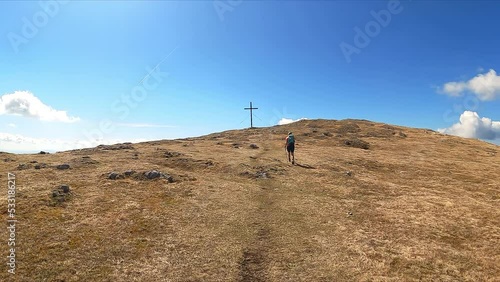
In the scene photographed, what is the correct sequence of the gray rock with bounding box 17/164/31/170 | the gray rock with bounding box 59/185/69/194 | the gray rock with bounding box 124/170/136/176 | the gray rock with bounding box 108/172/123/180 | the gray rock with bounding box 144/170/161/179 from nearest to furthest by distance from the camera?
1. the gray rock with bounding box 59/185/69/194
2. the gray rock with bounding box 108/172/123/180
3. the gray rock with bounding box 144/170/161/179
4. the gray rock with bounding box 124/170/136/176
5. the gray rock with bounding box 17/164/31/170

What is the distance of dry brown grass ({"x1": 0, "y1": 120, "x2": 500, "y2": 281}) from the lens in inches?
826

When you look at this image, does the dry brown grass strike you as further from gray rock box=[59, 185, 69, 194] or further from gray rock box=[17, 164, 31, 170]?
gray rock box=[17, 164, 31, 170]

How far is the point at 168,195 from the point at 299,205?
44.1 feet

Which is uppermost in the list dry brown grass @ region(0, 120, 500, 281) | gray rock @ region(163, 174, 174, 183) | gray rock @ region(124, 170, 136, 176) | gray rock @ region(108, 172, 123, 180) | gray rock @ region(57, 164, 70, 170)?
gray rock @ region(57, 164, 70, 170)

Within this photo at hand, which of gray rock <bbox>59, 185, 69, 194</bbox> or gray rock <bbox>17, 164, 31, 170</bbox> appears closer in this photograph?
gray rock <bbox>59, 185, 69, 194</bbox>

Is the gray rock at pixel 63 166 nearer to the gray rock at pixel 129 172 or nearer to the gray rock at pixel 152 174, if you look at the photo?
the gray rock at pixel 129 172

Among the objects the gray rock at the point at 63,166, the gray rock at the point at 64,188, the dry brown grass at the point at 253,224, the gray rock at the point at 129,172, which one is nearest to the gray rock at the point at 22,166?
the dry brown grass at the point at 253,224

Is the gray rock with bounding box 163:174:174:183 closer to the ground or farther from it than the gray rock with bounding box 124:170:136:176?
closer to the ground

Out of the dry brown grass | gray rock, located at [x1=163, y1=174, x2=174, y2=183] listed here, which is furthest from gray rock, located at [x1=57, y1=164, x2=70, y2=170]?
gray rock, located at [x1=163, y1=174, x2=174, y2=183]

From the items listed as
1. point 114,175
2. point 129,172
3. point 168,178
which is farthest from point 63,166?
point 168,178

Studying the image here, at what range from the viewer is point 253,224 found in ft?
91.8

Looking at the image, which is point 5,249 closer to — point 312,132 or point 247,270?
point 247,270

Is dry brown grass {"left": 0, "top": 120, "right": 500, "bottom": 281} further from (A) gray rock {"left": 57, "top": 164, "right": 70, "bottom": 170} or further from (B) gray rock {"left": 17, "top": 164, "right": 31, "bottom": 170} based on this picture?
(B) gray rock {"left": 17, "top": 164, "right": 31, "bottom": 170}

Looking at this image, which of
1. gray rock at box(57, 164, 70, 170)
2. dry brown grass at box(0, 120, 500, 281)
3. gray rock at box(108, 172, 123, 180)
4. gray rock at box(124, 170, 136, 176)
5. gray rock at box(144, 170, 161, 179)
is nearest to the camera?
dry brown grass at box(0, 120, 500, 281)
